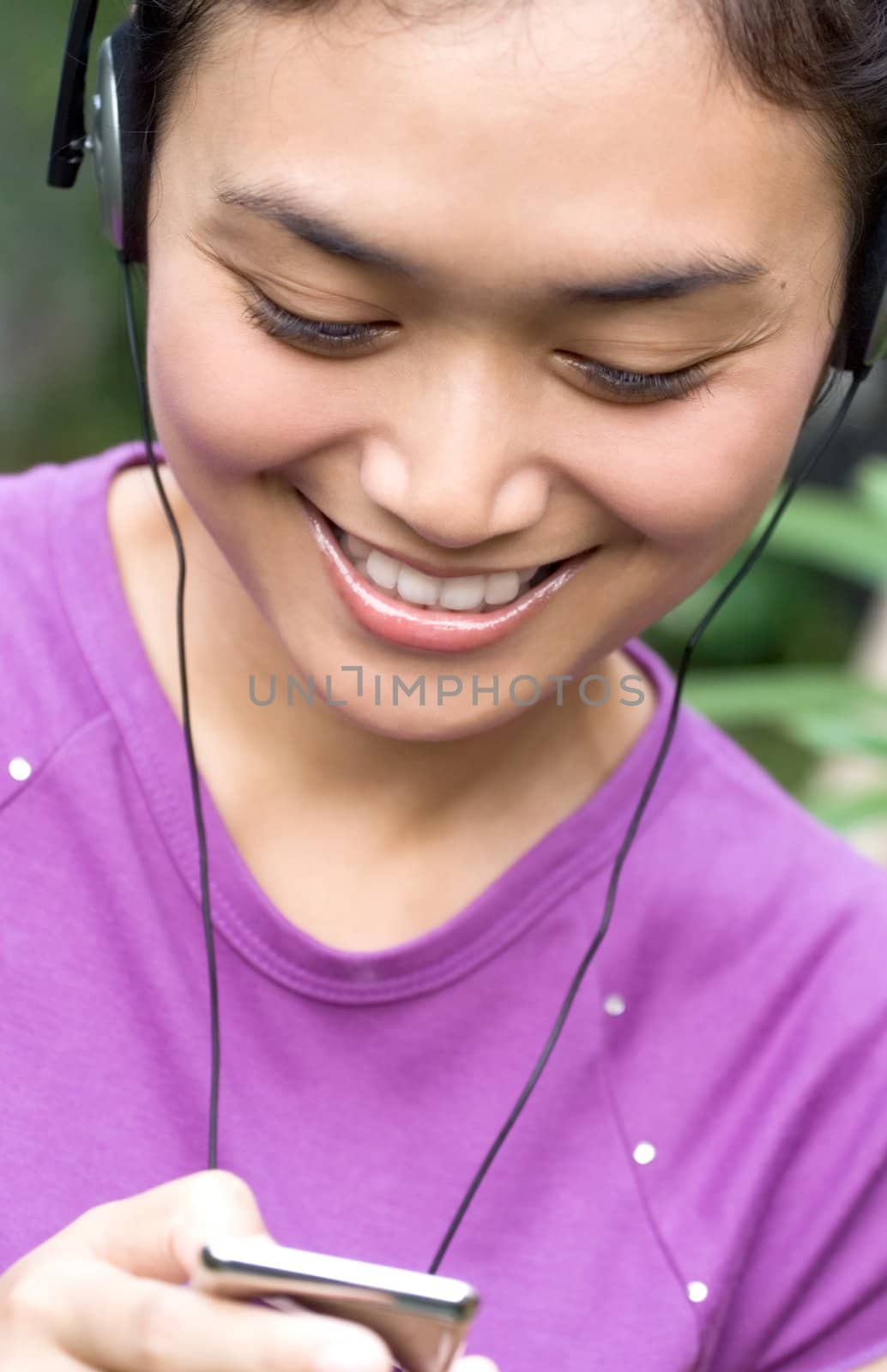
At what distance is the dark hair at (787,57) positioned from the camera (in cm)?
75

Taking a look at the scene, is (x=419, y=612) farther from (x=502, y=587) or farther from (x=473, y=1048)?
(x=473, y=1048)

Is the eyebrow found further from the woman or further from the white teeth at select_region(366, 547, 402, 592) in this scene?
the white teeth at select_region(366, 547, 402, 592)

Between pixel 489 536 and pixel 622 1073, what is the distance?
0.39 m

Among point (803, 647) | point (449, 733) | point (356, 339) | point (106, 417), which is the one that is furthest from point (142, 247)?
point (803, 647)

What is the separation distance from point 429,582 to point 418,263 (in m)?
0.18

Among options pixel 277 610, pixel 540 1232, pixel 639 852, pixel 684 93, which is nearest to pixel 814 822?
pixel 639 852

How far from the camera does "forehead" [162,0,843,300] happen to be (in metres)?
0.72

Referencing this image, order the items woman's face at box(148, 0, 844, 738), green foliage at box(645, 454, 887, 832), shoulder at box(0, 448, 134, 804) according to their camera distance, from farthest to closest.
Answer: green foliage at box(645, 454, 887, 832), shoulder at box(0, 448, 134, 804), woman's face at box(148, 0, 844, 738)

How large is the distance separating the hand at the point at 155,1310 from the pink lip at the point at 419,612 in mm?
299

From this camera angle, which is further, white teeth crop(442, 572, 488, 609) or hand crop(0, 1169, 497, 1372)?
white teeth crop(442, 572, 488, 609)

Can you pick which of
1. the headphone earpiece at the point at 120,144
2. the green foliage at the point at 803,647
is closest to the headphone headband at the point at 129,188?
the headphone earpiece at the point at 120,144

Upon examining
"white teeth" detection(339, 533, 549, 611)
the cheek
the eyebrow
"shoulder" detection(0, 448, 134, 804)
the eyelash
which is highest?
the eyebrow

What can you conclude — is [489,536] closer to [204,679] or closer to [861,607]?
[204,679]

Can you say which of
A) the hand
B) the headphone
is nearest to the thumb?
the hand
